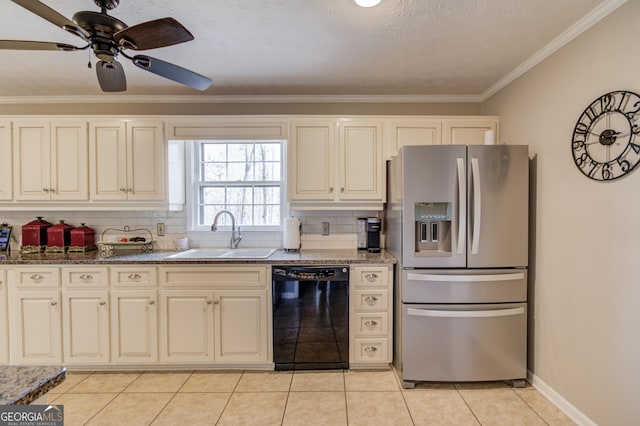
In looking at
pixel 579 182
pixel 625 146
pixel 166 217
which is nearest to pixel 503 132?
pixel 579 182

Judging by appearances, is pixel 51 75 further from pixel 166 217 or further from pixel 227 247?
pixel 227 247

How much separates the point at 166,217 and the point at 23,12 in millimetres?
1817

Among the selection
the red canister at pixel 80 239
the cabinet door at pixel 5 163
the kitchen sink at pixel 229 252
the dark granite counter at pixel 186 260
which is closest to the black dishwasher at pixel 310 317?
the dark granite counter at pixel 186 260

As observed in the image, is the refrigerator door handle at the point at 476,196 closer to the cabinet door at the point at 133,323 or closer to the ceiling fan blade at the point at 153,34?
the ceiling fan blade at the point at 153,34

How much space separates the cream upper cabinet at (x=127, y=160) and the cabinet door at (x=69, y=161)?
2.7 inches

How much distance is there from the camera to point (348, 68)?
2.47 m

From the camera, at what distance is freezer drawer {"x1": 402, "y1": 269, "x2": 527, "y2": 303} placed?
225 cm

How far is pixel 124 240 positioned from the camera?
290 cm

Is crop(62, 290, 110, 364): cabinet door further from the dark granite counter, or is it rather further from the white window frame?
the white window frame

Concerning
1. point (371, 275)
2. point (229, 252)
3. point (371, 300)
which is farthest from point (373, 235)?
point (229, 252)

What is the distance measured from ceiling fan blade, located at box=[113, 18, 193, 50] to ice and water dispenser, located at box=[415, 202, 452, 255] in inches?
71.3

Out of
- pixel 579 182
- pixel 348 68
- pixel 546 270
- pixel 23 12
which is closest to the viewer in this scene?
pixel 23 12

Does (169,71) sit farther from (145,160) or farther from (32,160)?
(32,160)

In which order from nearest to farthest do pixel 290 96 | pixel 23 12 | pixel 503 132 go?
1. pixel 23 12
2. pixel 503 132
3. pixel 290 96
